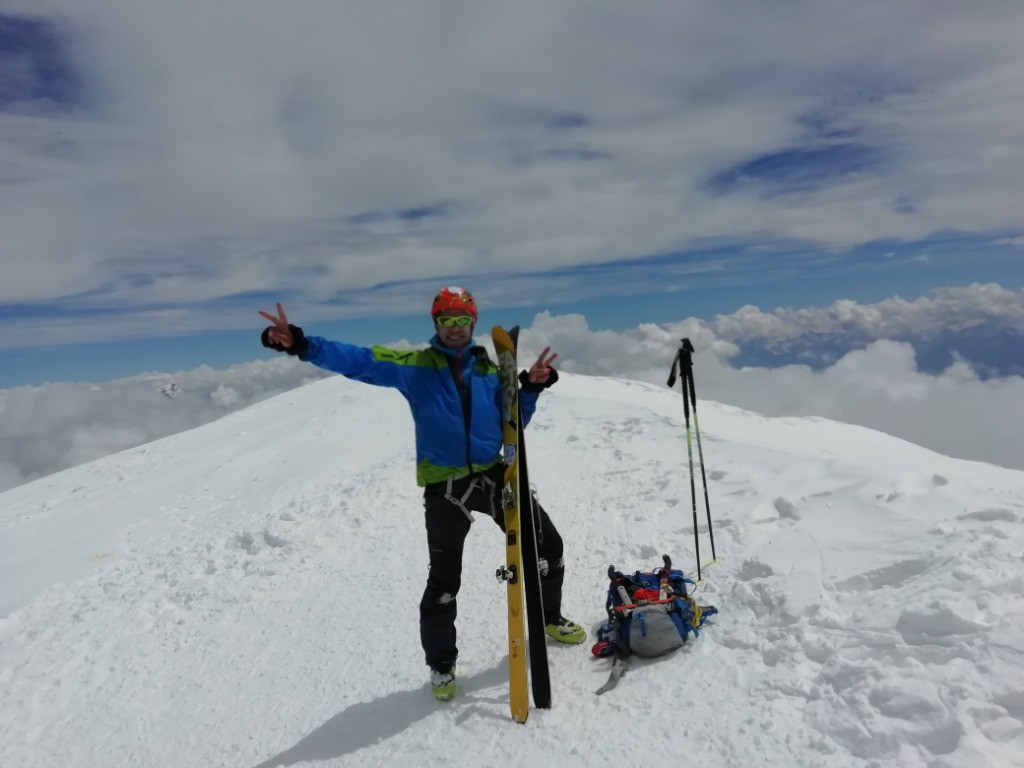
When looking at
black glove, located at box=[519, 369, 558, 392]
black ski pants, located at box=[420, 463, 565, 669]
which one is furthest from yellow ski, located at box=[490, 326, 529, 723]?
black ski pants, located at box=[420, 463, 565, 669]

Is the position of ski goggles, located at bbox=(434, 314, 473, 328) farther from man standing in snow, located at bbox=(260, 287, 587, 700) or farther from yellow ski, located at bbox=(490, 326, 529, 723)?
yellow ski, located at bbox=(490, 326, 529, 723)

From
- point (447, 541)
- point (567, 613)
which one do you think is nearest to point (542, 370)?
point (447, 541)

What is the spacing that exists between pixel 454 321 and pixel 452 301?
7.3 inches

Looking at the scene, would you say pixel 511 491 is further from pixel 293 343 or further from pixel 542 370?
pixel 293 343

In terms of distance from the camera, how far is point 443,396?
16.8ft

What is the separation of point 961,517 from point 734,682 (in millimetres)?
3075

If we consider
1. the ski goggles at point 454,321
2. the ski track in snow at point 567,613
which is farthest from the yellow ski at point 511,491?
the ski track in snow at point 567,613

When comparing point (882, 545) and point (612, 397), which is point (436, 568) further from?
point (612, 397)

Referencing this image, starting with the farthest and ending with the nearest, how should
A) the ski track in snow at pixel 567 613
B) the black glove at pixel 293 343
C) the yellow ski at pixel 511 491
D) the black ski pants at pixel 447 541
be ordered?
the black ski pants at pixel 447 541
the yellow ski at pixel 511 491
the black glove at pixel 293 343
the ski track in snow at pixel 567 613

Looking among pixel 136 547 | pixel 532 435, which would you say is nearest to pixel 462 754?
pixel 136 547

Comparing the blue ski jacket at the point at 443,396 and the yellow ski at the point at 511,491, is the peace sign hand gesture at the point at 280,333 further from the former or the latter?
A: the yellow ski at the point at 511,491

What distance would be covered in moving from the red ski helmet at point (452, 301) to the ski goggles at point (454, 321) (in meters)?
0.06

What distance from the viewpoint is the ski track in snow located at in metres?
3.97

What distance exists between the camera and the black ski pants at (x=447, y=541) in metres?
5.22
